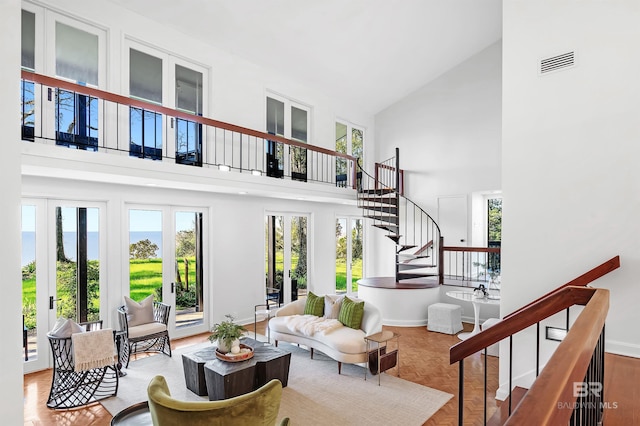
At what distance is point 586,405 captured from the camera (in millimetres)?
1542

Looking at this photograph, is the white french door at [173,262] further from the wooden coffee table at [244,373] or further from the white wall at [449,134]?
the white wall at [449,134]

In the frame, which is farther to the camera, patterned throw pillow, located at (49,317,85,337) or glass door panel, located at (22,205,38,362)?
glass door panel, located at (22,205,38,362)

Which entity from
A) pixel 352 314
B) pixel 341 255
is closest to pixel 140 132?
pixel 352 314

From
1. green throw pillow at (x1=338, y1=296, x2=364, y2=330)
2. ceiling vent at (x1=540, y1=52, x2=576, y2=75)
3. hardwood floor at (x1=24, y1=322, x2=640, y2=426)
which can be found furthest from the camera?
green throw pillow at (x1=338, y1=296, x2=364, y2=330)

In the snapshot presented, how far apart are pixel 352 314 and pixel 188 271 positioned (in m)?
3.30

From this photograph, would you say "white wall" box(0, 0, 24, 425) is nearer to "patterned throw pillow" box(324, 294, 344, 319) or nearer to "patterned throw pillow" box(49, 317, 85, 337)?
"patterned throw pillow" box(49, 317, 85, 337)

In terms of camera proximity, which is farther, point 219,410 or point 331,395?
point 331,395

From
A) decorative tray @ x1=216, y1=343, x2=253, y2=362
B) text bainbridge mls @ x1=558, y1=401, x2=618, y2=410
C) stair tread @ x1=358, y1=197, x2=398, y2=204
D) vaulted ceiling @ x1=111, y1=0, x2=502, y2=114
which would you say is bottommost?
decorative tray @ x1=216, y1=343, x2=253, y2=362

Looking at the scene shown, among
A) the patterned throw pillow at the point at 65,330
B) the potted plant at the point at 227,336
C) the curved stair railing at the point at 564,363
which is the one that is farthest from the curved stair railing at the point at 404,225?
the patterned throw pillow at the point at 65,330

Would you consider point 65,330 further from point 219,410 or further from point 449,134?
point 449,134

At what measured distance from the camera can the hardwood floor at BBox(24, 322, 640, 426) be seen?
2383 millimetres

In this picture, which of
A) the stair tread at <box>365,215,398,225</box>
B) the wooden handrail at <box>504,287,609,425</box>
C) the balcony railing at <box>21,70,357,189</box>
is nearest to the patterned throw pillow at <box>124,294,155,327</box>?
the balcony railing at <box>21,70,357,189</box>

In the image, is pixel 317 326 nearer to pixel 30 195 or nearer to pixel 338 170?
pixel 30 195

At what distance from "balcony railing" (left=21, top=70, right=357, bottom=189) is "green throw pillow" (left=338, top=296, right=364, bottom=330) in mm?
2787
